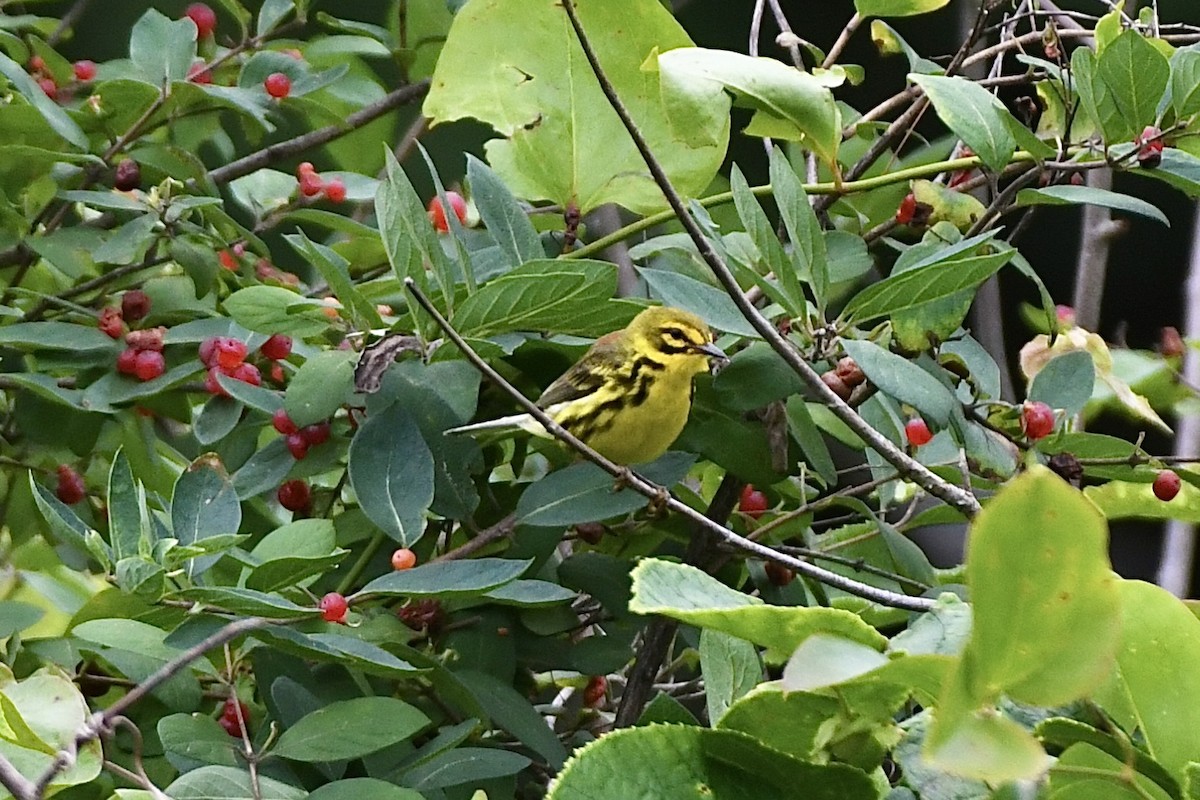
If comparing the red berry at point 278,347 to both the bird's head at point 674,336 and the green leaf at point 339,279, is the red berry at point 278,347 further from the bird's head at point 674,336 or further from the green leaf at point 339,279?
the bird's head at point 674,336

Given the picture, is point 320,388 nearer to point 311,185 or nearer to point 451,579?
point 451,579

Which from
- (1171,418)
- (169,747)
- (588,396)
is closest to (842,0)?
(1171,418)

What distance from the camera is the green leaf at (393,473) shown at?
768 millimetres

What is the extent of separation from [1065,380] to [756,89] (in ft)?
0.85

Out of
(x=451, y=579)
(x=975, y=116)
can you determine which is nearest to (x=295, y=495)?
(x=451, y=579)

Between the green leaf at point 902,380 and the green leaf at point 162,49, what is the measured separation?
68 cm

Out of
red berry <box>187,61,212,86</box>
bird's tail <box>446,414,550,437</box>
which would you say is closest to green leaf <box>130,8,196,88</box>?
red berry <box>187,61,212,86</box>

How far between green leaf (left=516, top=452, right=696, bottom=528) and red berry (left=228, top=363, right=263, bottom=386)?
25 cm

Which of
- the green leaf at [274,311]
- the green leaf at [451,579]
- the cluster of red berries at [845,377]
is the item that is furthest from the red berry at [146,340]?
the cluster of red berries at [845,377]

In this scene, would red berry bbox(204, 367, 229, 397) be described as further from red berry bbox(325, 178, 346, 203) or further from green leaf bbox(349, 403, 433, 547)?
red berry bbox(325, 178, 346, 203)

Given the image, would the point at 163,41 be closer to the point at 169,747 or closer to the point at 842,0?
the point at 169,747

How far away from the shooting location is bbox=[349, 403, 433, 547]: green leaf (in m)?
0.77

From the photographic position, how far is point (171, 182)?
1114mm

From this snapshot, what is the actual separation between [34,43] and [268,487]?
63 cm
